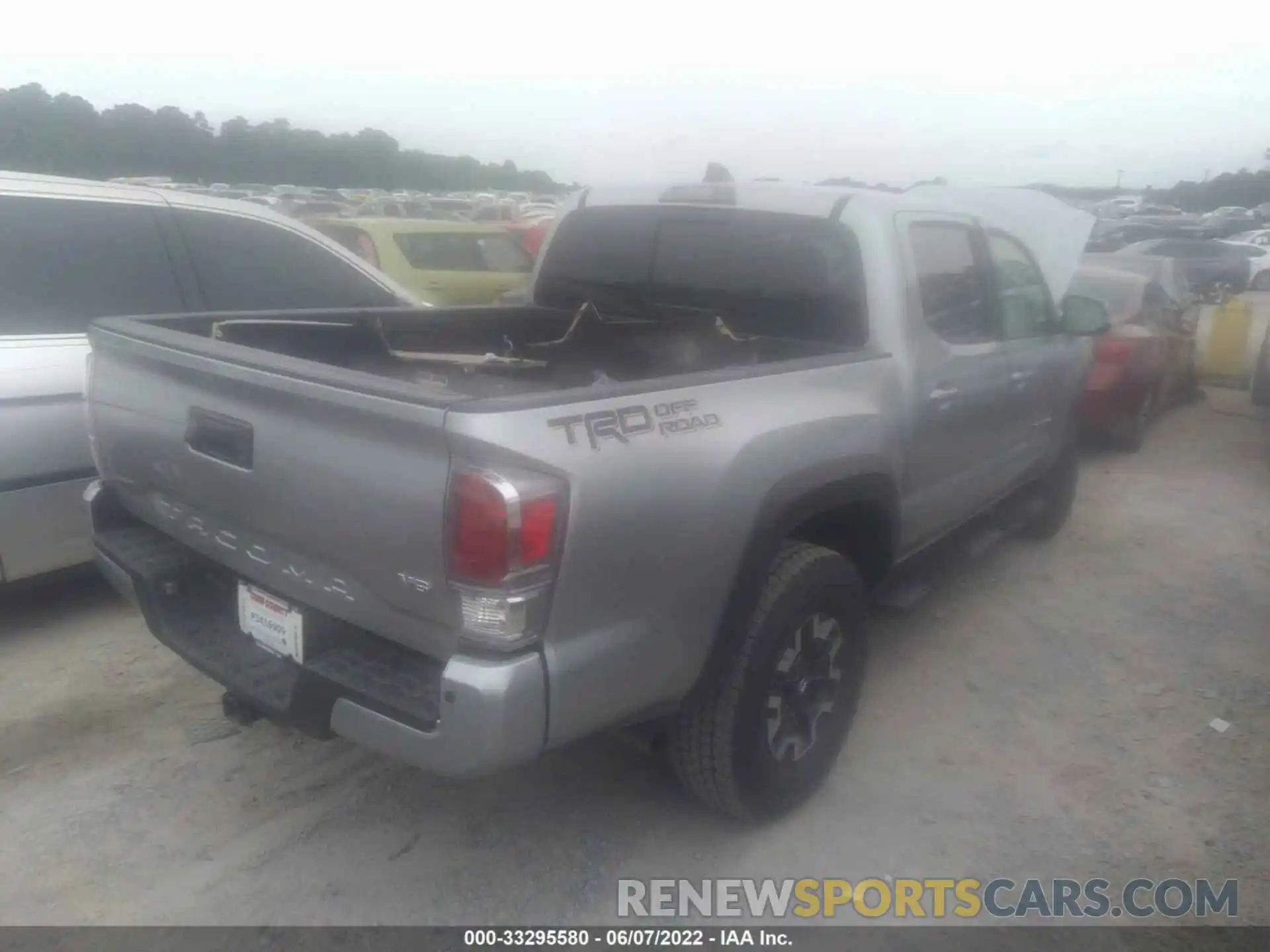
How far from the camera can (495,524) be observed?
199cm

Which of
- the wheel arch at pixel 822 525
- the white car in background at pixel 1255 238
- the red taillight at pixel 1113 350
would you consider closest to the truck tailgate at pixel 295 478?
the wheel arch at pixel 822 525

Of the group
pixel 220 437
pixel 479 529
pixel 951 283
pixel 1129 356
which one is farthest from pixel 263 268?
pixel 1129 356

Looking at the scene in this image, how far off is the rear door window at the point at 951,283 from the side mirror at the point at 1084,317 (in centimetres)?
81

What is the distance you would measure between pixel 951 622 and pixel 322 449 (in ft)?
10.7

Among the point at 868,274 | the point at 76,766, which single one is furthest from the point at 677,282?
→ the point at 76,766

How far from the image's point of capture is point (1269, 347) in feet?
28.7

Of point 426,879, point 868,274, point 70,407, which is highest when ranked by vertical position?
point 868,274

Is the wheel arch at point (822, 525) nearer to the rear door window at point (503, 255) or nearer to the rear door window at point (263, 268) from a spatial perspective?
the rear door window at point (263, 268)

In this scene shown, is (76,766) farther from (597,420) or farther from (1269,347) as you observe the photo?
(1269,347)

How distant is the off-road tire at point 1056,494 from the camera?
5.25m

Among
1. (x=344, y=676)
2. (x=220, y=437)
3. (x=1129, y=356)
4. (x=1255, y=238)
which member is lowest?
(x=344, y=676)

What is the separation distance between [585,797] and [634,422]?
1481mm

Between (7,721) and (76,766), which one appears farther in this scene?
(7,721)

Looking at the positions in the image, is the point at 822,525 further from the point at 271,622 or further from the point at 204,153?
the point at 204,153
